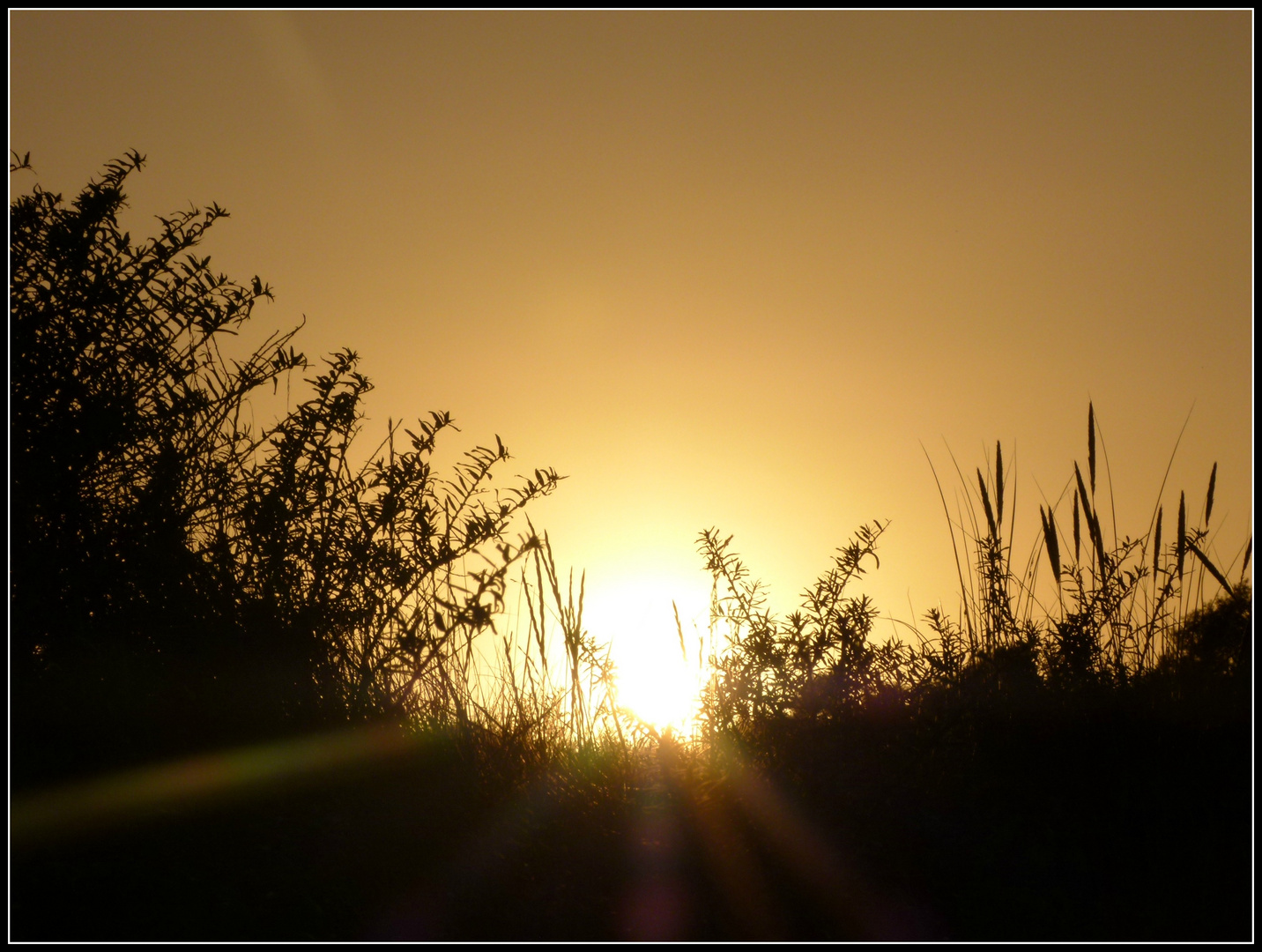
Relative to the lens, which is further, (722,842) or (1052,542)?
(1052,542)

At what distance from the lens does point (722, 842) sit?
232 centimetres

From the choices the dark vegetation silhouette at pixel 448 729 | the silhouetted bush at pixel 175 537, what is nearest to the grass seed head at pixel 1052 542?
the dark vegetation silhouette at pixel 448 729

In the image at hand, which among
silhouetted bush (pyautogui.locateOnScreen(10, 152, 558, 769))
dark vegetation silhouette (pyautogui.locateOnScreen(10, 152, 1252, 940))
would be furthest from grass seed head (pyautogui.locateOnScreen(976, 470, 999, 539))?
silhouetted bush (pyautogui.locateOnScreen(10, 152, 558, 769))

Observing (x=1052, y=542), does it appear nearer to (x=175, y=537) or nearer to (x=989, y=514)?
(x=989, y=514)

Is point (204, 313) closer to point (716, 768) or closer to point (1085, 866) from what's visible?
point (716, 768)

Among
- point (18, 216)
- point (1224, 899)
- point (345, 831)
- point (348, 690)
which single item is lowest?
point (1224, 899)

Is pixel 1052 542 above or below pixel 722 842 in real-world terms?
above

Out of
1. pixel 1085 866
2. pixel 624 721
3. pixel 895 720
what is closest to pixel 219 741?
pixel 624 721

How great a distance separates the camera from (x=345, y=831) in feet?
7.97

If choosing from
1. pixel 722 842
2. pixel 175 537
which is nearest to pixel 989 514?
pixel 722 842

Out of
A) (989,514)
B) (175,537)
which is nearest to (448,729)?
(175,537)

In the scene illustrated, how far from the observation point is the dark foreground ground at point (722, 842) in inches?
79.5

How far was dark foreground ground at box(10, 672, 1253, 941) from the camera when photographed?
2.02 meters

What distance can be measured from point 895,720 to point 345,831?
6.10ft
